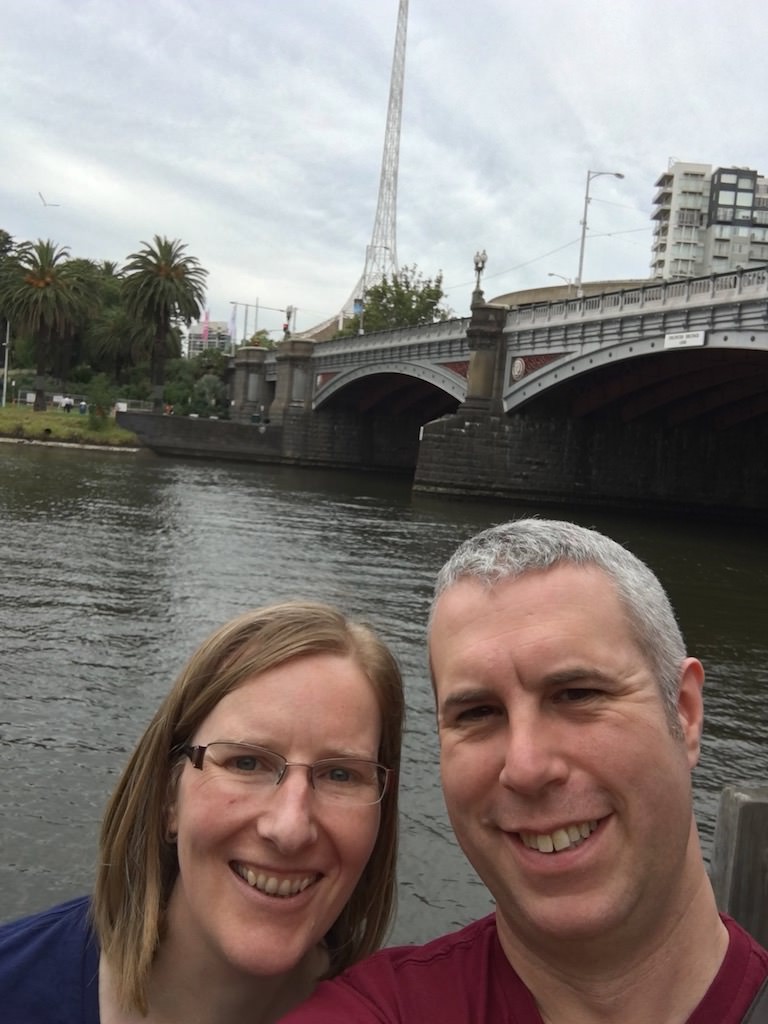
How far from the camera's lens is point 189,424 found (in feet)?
145

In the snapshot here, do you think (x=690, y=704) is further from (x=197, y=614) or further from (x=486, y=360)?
(x=486, y=360)

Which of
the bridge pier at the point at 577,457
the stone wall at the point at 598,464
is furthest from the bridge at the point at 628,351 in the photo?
the stone wall at the point at 598,464

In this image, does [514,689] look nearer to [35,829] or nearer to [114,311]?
[35,829]

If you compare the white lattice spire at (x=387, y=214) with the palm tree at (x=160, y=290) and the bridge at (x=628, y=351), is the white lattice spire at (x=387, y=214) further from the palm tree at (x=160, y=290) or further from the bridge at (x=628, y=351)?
the bridge at (x=628, y=351)

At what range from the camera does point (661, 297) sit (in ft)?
74.8

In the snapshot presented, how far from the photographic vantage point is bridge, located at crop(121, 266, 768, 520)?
75.0 ft

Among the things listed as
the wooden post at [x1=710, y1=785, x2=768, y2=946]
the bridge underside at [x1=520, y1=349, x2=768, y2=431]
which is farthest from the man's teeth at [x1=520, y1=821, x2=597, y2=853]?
the bridge underside at [x1=520, y1=349, x2=768, y2=431]

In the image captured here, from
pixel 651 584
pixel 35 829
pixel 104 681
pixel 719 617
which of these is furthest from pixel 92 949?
pixel 719 617

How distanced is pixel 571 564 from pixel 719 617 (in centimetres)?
1170

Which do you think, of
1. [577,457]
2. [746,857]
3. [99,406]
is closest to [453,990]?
[746,857]

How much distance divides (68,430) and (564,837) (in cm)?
4390

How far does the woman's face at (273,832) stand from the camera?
163 centimetres

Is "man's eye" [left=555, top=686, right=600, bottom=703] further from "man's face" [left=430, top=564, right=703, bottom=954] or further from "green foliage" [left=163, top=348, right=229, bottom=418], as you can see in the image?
"green foliage" [left=163, top=348, right=229, bottom=418]

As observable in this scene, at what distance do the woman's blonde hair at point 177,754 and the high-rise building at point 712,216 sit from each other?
332ft
